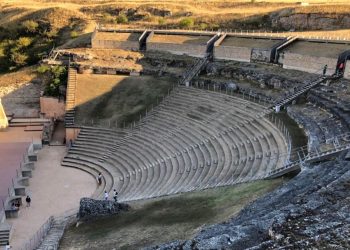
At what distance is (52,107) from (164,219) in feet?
61.6

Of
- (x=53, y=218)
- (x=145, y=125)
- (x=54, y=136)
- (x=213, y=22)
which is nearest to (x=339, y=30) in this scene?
(x=213, y=22)

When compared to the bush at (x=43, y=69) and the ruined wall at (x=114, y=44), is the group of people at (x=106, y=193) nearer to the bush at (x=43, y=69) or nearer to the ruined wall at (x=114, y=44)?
the bush at (x=43, y=69)

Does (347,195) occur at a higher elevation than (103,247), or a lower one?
higher

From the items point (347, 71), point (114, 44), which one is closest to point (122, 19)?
point (114, 44)

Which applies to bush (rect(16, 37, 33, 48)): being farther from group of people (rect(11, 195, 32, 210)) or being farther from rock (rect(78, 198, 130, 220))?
rock (rect(78, 198, 130, 220))

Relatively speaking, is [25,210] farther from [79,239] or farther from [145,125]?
[145,125]

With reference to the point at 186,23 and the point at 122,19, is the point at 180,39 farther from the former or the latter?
the point at 122,19

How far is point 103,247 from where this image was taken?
12.6m

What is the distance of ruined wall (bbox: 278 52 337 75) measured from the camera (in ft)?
81.8

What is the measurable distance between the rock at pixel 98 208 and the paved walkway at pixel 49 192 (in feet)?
8.67

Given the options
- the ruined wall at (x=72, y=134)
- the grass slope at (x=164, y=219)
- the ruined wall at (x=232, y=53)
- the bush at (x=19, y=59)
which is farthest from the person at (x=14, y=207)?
the bush at (x=19, y=59)

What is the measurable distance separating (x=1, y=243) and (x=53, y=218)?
2.12 meters

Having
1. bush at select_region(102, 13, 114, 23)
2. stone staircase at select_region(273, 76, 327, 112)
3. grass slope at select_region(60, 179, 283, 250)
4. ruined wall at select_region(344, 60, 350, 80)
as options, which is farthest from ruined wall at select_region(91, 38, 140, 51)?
grass slope at select_region(60, 179, 283, 250)

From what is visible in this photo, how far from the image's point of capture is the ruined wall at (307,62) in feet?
81.8
